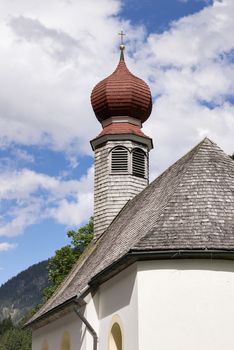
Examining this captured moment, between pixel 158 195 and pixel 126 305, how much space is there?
432 centimetres

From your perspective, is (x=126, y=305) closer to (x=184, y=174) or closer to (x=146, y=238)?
(x=146, y=238)

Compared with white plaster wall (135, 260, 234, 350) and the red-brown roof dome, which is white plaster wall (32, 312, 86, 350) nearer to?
white plaster wall (135, 260, 234, 350)

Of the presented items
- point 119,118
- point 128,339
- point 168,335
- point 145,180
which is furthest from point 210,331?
point 119,118

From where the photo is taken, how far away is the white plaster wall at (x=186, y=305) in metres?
12.8

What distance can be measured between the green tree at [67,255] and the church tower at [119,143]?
851 centimetres

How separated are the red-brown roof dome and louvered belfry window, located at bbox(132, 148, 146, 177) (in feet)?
5.74

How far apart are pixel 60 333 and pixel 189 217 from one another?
7.43 meters

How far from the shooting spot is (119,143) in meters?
25.4

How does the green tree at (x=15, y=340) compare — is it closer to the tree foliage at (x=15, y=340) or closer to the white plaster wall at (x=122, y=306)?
the tree foliage at (x=15, y=340)

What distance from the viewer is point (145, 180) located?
82.8 feet

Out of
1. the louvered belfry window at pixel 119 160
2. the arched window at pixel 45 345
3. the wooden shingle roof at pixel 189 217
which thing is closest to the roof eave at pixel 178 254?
the wooden shingle roof at pixel 189 217

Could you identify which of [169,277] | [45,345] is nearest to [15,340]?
[45,345]

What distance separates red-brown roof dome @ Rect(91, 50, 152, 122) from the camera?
26.1 m

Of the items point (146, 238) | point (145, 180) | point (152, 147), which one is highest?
point (152, 147)
